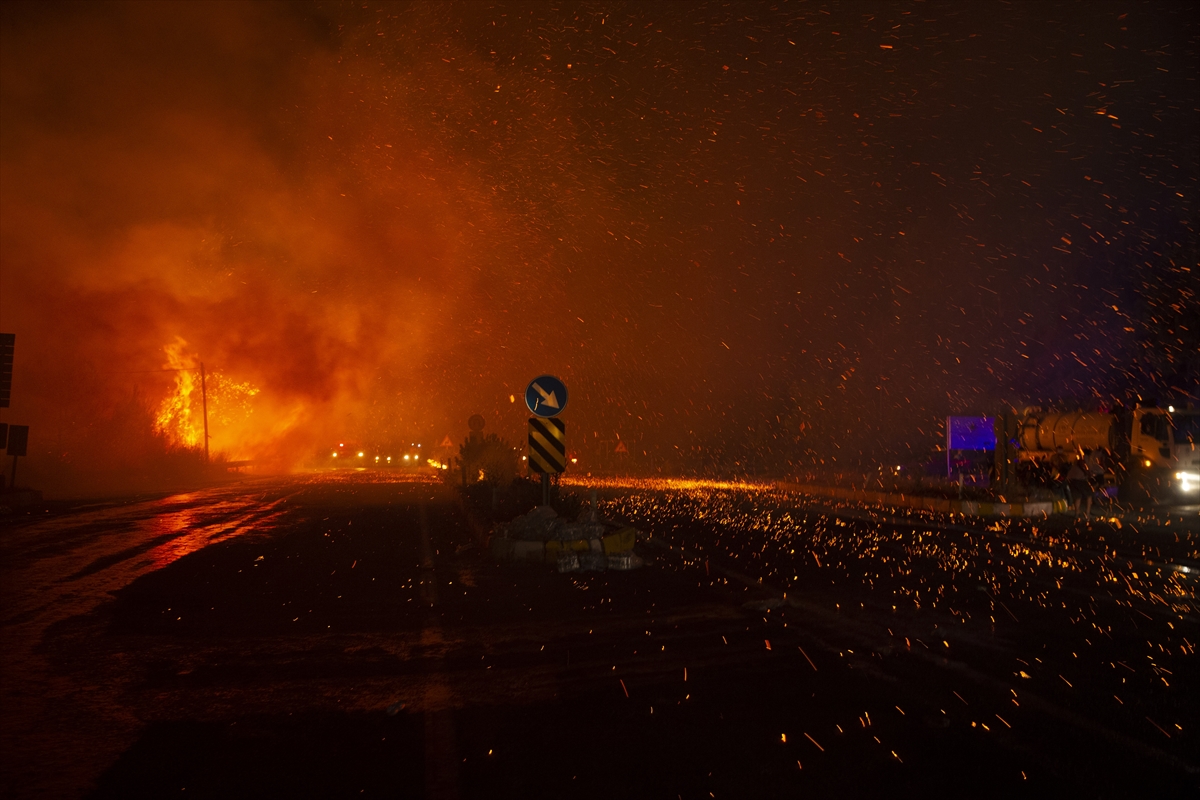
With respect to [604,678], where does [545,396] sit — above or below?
above

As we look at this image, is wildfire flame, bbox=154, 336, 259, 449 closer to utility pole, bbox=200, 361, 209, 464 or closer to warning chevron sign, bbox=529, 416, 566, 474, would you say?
utility pole, bbox=200, 361, 209, 464

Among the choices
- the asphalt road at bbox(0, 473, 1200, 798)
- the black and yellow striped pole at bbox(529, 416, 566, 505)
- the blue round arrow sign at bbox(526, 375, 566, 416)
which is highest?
the blue round arrow sign at bbox(526, 375, 566, 416)

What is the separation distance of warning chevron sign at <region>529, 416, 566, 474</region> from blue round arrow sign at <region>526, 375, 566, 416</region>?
10.7 inches

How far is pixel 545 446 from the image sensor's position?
14.0m

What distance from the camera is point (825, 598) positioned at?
8.80m

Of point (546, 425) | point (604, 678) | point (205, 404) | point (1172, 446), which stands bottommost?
point (604, 678)

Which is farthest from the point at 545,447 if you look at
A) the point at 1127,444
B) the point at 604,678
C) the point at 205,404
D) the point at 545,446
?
the point at 205,404

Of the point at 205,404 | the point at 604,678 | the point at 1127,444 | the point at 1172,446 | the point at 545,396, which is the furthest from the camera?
the point at 205,404

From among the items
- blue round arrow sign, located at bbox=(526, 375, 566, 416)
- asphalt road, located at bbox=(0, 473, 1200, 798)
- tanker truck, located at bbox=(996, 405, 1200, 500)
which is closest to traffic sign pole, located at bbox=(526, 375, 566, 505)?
blue round arrow sign, located at bbox=(526, 375, 566, 416)

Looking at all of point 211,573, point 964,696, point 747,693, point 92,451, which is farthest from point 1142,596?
point 92,451

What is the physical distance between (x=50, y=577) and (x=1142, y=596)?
12.8 meters

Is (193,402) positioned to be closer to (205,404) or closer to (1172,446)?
(205,404)

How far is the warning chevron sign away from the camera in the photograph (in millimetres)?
13977

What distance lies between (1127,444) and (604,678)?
25.7m
